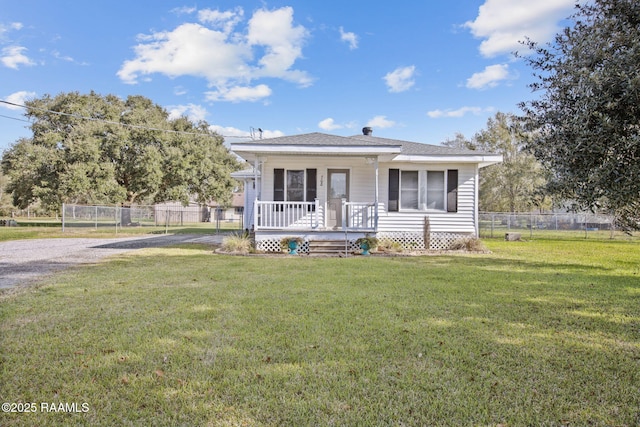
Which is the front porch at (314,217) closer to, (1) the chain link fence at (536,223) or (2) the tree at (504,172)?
(1) the chain link fence at (536,223)

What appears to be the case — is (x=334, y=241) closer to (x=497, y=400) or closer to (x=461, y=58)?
(x=497, y=400)

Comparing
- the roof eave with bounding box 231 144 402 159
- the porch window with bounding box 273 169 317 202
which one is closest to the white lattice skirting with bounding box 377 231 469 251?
the porch window with bounding box 273 169 317 202

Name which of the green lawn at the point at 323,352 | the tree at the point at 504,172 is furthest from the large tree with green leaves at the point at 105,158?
the tree at the point at 504,172

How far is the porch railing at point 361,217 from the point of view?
36.8 ft

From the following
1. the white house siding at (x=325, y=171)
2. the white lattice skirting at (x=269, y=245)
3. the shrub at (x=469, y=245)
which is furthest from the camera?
the white house siding at (x=325, y=171)

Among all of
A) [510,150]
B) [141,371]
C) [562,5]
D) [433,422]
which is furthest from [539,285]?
[510,150]

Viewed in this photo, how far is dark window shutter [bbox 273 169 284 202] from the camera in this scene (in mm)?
12281

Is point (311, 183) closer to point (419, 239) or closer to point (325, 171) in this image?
point (325, 171)

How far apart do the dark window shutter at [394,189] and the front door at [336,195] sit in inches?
62.0

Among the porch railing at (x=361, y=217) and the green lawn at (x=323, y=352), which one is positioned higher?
the porch railing at (x=361, y=217)

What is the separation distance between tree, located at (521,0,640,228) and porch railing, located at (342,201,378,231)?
292 inches

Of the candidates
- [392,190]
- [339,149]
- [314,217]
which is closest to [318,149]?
[339,149]

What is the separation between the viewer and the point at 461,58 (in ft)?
53.1

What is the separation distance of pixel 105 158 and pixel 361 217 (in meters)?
23.7
